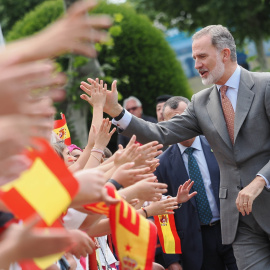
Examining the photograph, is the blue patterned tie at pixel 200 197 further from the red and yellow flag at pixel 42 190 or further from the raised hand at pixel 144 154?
the red and yellow flag at pixel 42 190

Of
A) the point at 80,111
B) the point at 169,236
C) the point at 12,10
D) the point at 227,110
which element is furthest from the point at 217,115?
the point at 12,10

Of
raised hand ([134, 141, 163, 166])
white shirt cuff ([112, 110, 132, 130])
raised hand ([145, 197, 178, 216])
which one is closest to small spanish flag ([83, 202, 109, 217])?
raised hand ([134, 141, 163, 166])

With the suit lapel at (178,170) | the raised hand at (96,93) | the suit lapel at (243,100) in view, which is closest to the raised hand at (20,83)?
the raised hand at (96,93)

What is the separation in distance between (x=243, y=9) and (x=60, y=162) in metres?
16.4

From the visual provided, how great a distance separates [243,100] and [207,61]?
0.43 metres

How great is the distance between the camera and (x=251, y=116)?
448cm

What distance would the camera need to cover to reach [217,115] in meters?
4.62

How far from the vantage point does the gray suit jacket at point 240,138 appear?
14.6 feet

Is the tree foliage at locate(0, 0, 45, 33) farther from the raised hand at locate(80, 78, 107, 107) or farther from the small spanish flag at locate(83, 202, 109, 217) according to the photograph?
the small spanish flag at locate(83, 202, 109, 217)

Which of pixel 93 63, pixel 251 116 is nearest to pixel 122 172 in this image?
pixel 251 116

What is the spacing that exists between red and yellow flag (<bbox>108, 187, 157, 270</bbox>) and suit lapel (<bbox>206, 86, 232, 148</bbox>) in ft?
6.13

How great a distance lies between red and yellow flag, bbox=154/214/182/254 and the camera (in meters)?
5.36

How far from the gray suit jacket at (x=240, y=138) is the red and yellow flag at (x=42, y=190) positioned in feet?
7.37

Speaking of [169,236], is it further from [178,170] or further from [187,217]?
[178,170]
